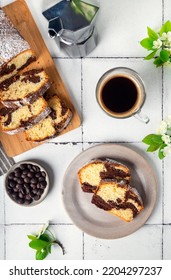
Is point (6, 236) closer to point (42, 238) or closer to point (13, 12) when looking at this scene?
point (42, 238)

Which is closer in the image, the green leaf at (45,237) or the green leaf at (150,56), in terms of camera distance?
the green leaf at (150,56)

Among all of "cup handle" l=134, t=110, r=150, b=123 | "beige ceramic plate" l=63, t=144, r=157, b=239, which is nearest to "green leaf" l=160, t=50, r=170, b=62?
"cup handle" l=134, t=110, r=150, b=123

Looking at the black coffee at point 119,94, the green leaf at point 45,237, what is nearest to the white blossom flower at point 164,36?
the black coffee at point 119,94

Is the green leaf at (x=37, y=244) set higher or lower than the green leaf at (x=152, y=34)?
lower

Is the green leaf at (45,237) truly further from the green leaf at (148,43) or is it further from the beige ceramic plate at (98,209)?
the green leaf at (148,43)

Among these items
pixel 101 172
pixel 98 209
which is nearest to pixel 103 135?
pixel 101 172

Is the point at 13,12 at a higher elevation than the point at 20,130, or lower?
higher
